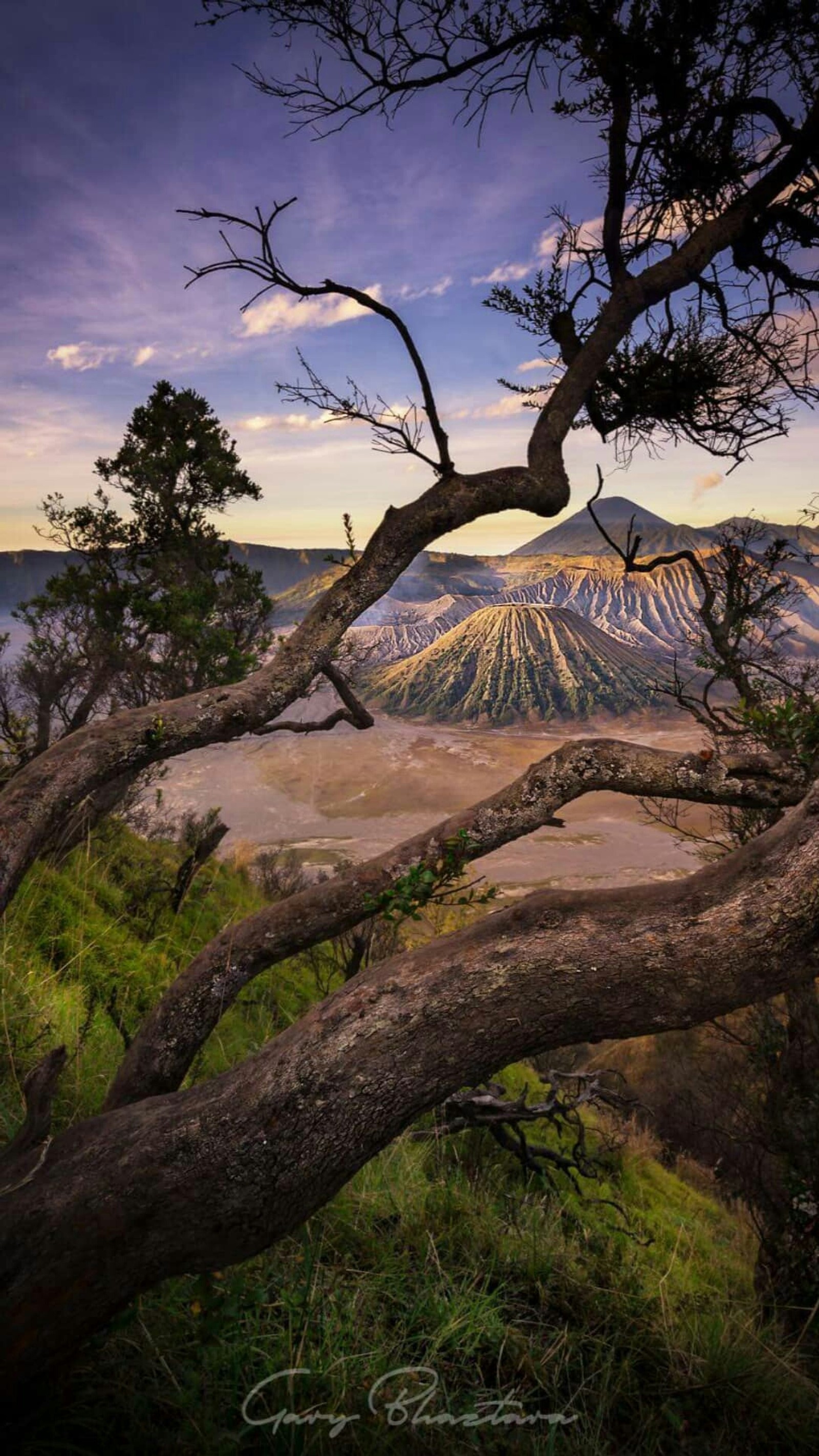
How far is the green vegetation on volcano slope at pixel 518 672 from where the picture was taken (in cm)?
9806

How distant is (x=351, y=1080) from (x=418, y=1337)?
47.9 inches

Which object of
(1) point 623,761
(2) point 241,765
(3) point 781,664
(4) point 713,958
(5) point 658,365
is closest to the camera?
(4) point 713,958

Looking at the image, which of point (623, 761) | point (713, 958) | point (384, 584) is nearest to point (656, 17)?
point (384, 584)

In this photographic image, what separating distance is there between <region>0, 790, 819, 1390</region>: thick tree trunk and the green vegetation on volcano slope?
92938 mm

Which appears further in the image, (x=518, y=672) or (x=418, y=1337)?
(x=518, y=672)

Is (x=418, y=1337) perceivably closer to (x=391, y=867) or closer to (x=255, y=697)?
(x=391, y=867)

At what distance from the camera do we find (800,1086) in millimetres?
6676

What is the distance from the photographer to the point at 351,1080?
156 cm

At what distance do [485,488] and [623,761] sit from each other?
1367 millimetres

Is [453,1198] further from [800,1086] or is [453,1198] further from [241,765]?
[241,765]
